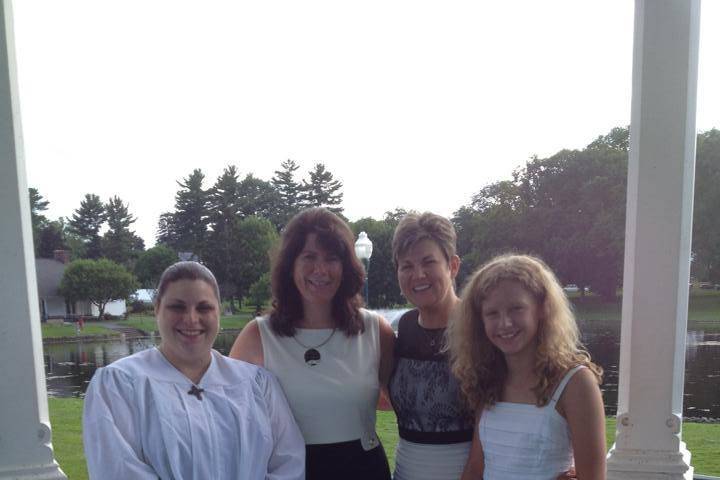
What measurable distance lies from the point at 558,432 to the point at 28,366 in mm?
2044

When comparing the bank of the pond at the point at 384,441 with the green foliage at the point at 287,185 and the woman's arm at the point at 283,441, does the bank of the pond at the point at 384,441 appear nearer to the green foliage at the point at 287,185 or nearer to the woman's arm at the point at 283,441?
the woman's arm at the point at 283,441

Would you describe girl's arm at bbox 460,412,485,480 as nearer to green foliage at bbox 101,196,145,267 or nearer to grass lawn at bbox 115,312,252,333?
grass lawn at bbox 115,312,252,333

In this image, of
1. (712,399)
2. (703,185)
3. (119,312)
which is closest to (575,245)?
(703,185)

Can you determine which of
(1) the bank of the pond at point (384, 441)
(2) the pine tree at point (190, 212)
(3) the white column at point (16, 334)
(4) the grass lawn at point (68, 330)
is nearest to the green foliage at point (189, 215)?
(2) the pine tree at point (190, 212)

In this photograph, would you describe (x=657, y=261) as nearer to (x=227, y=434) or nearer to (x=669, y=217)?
(x=669, y=217)

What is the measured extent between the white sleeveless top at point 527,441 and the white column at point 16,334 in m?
1.73

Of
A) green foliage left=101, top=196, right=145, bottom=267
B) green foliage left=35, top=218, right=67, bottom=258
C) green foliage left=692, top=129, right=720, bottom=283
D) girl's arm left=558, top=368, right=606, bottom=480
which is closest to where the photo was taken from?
girl's arm left=558, top=368, right=606, bottom=480

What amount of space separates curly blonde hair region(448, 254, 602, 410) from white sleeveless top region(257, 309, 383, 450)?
1.31ft

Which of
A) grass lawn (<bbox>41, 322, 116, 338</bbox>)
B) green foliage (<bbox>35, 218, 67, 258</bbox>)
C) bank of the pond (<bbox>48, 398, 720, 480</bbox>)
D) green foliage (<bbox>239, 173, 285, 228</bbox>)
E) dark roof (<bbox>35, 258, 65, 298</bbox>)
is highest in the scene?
green foliage (<bbox>239, 173, 285, 228</bbox>)

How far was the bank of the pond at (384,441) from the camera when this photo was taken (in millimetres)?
6641

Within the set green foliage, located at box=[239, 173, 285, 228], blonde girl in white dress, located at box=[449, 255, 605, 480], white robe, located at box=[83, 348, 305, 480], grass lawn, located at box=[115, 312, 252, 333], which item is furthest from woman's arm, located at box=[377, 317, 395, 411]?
green foliage, located at box=[239, 173, 285, 228]

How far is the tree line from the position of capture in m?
33.1

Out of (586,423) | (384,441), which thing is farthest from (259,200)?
(586,423)

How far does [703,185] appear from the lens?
32875 millimetres
